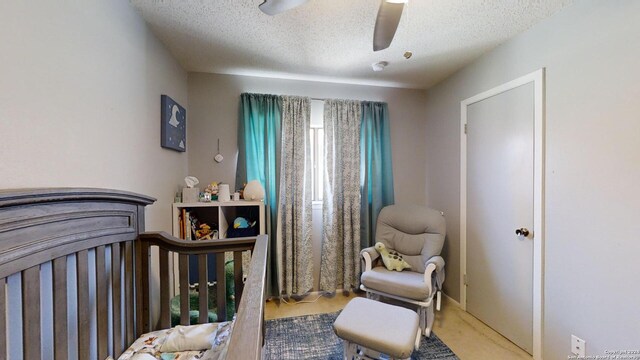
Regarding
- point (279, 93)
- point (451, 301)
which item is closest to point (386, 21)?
point (279, 93)

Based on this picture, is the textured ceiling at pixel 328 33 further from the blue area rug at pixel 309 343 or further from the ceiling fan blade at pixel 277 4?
the blue area rug at pixel 309 343

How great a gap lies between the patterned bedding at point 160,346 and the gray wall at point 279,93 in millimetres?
1527

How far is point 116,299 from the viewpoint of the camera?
112 centimetres

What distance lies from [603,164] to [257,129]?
2548 mm

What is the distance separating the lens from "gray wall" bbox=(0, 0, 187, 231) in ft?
2.55

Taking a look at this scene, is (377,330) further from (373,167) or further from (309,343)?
(373,167)

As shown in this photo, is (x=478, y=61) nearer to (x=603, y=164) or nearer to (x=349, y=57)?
(x=349, y=57)

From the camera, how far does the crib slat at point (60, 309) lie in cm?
82

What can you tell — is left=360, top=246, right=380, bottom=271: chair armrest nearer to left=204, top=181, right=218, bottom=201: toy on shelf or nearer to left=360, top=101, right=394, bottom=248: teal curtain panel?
left=360, top=101, right=394, bottom=248: teal curtain panel

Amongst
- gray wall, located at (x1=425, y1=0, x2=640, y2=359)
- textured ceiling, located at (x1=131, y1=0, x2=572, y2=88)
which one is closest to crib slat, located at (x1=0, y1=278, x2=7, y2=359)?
textured ceiling, located at (x1=131, y1=0, x2=572, y2=88)

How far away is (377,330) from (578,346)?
125 cm

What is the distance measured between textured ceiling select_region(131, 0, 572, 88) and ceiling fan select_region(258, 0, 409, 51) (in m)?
0.32

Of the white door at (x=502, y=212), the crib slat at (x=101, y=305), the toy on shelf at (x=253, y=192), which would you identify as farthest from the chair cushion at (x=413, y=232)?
the crib slat at (x=101, y=305)

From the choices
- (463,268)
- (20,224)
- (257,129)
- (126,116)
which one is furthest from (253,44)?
(463,268)
